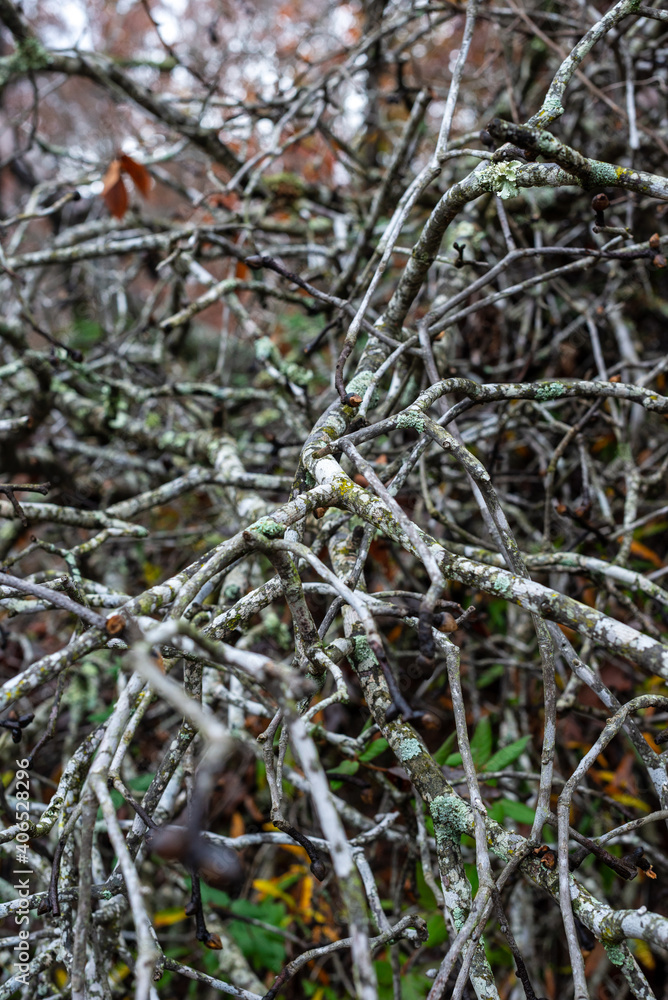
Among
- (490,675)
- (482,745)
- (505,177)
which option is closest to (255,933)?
(482,745)

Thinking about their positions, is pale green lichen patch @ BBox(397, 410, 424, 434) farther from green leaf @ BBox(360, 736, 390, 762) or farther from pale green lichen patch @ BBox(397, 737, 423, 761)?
green leaf @ BBox(360, 736, 390, 762)

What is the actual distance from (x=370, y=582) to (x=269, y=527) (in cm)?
155

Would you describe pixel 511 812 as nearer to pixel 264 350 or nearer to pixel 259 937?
pixel 259 937

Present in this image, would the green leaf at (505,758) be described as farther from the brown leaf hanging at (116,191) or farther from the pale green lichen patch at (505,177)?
the brown leaf hanging at (116,191)

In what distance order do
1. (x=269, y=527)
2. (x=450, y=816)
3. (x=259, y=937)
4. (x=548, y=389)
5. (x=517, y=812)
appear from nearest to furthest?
(x=269, y=527), (x=450, y=816), (x=548, y=389), (x=517, y=812), (x=259, y=937)

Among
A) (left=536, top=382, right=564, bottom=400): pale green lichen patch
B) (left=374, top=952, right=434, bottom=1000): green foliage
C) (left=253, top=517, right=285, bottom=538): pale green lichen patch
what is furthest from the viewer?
(left=374, top=952, right=434, bottom=1000): green foliage

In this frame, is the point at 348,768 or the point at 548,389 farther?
the point at 348,768

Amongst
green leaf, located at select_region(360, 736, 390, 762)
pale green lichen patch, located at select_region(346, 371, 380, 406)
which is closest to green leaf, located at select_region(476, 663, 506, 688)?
green leaf, located at select_region(360, 736, 390, 762)

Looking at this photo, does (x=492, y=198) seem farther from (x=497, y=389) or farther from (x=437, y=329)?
(x=497, y=389)

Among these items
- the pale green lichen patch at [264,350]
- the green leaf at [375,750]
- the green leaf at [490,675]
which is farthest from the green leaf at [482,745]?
the pale green lichen patch at [264,350]

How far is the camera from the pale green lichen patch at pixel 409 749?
1.12 meters

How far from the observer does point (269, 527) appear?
90cm

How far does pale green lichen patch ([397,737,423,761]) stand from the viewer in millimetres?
1118

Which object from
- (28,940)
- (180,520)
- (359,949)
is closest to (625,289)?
(180,520)
